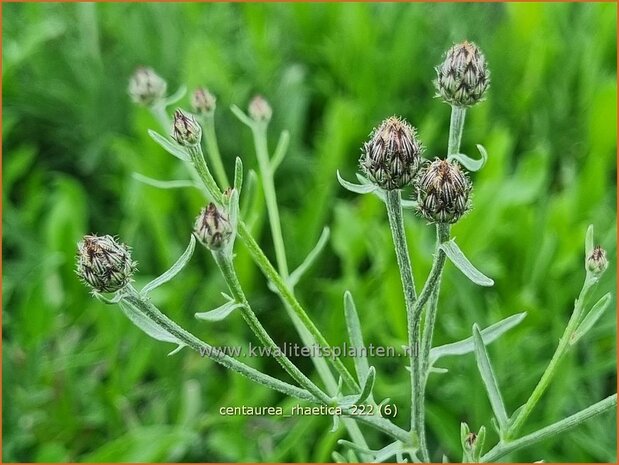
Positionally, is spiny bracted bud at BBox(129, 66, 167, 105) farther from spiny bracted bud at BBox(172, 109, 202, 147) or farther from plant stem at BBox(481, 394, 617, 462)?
plant stem at BBox(481, 394, 617, 462)

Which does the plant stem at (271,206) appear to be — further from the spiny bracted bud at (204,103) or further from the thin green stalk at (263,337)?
the thin green stalk at (263,337)

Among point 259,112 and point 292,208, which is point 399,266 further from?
point 292,208

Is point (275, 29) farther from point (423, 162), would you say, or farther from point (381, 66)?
point (423, 162)

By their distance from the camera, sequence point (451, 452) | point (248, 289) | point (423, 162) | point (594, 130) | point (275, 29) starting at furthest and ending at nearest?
point (275, 29)
point (594, 130)
point (248, 289)
point (451, 452)
point (423, 162)

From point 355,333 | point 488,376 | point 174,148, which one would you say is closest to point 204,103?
point 174,148

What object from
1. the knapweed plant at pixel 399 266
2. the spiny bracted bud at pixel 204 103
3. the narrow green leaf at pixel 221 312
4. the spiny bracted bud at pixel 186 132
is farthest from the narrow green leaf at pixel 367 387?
the spiny bracted bud at pixel 204 103

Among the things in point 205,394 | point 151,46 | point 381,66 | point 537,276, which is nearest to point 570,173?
point 537,276
